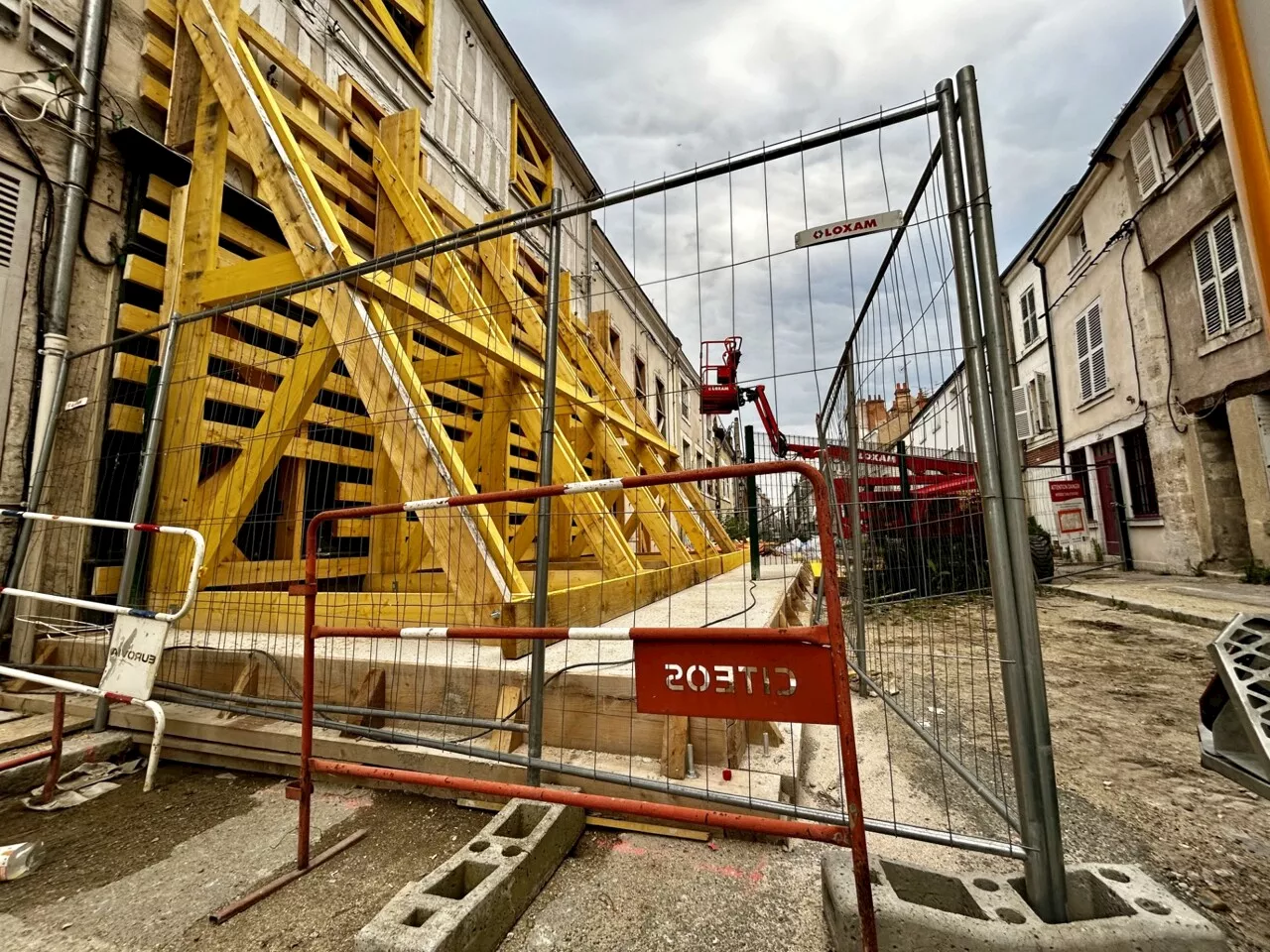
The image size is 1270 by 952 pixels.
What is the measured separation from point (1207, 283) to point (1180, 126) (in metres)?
3.41

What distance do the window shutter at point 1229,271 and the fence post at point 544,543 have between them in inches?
472

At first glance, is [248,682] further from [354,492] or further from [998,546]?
[998,546]

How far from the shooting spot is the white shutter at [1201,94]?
29.6 feet

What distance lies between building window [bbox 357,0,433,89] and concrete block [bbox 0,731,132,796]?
7.45 metres

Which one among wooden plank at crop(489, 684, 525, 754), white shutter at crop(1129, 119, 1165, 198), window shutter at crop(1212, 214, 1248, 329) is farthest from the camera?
white shutter at crop(1129, 119, 1165, 198)

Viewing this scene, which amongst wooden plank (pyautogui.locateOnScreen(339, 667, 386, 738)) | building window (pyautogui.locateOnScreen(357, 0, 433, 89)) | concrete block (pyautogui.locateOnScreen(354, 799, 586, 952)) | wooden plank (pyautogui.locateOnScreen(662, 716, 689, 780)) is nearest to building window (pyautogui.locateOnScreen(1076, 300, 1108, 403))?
building window (pyautogui.locateOnScreen(357, 0, 433, 89))

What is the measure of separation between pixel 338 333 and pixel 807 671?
310cm

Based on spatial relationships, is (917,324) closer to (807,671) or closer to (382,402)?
(807,671)

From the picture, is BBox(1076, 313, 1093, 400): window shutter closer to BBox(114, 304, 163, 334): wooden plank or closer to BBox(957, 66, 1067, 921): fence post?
BBox(957, 66, 1067, 921): fence post

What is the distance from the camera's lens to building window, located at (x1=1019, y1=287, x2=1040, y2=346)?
16.2m

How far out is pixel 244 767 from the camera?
8.96 ft

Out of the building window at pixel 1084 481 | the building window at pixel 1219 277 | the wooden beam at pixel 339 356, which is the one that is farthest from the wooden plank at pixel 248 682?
the building window at pixel 1084 481

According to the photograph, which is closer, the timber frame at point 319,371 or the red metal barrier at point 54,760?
the red metal barrier at point 54,760

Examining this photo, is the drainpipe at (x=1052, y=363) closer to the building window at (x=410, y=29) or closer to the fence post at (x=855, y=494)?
the fence post at (x=855, y=494)
